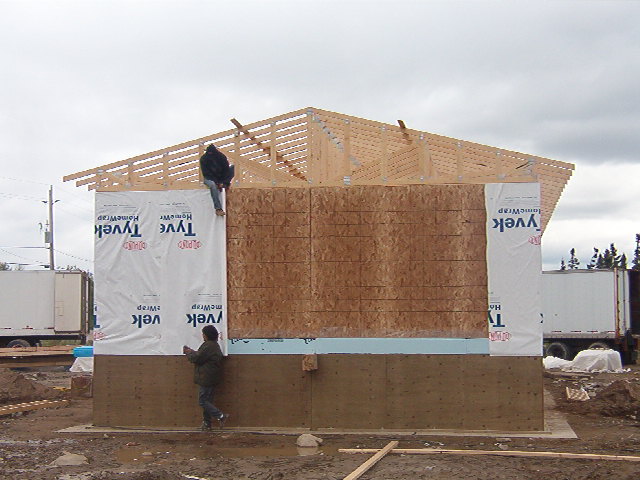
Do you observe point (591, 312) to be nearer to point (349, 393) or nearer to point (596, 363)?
point (596, 363)

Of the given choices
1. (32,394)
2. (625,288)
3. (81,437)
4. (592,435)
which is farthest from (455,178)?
(625,288)

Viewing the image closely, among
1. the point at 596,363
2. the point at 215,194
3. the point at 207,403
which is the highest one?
the point at 215,194

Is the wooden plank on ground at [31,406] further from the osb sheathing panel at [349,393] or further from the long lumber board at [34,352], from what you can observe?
the long lumber board at [34,352]

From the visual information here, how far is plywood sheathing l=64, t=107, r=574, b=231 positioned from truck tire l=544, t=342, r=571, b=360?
633 inches

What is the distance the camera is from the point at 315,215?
11609mm

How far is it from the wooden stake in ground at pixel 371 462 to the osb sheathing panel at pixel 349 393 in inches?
48.7

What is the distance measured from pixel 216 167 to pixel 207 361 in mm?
3015

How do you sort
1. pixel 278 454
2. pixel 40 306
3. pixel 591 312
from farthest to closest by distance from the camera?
1. pixel 591 312
2. pixel 40 306
3. pixel 278 454

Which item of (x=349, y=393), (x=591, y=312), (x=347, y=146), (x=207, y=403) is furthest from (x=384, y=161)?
(x=591, y=312)

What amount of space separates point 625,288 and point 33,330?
2151 cm

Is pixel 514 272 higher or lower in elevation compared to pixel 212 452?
higher

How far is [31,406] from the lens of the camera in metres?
14.2

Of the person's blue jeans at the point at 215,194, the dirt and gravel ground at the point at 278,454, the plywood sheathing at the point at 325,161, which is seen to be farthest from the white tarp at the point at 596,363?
the person's blue jeans at the point at 215,194

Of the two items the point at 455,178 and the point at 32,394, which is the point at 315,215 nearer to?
the point at 455,178
